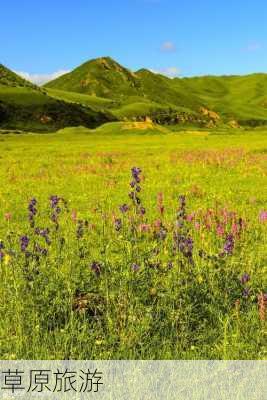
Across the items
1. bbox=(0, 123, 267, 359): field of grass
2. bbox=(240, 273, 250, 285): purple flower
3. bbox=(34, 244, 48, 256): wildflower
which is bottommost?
bbox=(0, 123, 267, 359): field of grass

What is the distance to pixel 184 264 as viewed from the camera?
27.2 ft

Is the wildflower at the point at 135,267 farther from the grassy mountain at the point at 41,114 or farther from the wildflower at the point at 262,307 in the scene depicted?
the grassy mountain at the point at 41,114

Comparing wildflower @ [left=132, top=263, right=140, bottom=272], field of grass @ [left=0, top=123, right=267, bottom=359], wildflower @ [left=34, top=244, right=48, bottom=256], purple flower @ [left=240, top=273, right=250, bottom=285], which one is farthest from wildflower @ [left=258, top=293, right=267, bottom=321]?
wildflower @ [left=34, top=244, right=48, bottom=256]

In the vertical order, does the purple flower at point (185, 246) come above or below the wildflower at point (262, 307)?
above

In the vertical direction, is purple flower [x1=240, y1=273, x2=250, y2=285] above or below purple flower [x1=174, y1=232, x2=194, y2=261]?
below

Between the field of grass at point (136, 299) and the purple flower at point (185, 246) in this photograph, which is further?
the purple flower at point (185, 246)

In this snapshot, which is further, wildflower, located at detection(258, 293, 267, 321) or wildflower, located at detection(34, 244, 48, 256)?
wildflower, located at detection(34, 244, 48, 256)

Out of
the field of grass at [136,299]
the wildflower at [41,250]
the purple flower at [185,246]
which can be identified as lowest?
the field of grass at [136,299]

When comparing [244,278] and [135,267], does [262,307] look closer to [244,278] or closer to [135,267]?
[244,278]

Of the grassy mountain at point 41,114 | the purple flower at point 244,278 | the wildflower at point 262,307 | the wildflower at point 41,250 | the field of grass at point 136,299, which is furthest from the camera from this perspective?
the grassy mountain at point 41,114

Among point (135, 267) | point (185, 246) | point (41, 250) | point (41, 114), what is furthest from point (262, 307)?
point (41, 114)

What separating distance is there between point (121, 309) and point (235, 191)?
46.4ft

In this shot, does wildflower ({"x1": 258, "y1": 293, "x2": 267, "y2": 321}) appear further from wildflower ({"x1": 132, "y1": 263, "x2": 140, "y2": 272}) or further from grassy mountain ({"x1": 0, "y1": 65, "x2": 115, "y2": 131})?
grassy mountain ({"x1": 0, "y1": 65, "x2": 115, "y2": 131})

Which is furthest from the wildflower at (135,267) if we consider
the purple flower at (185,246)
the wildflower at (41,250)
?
the wildflower at (41,250)
